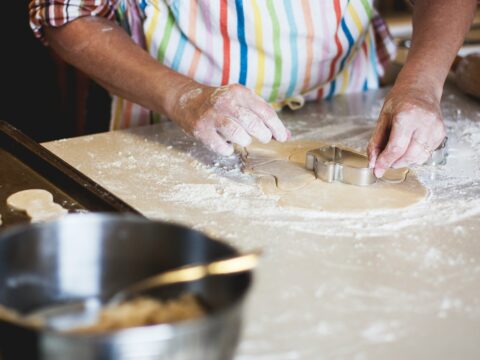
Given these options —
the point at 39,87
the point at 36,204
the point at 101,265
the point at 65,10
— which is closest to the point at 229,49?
→ the point at 65,10

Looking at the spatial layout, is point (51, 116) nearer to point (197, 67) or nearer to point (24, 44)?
point (24, 44)

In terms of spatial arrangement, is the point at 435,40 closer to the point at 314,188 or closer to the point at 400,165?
the point at 400,165

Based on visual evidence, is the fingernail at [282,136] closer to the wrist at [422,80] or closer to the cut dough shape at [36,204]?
the wrist at [422,80]

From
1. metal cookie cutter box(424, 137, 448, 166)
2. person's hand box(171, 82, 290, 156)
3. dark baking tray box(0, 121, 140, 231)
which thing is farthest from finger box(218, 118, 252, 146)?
metal cookie cutter box(424, 137, 448, 166)

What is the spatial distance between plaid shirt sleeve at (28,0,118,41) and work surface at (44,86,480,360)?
0.83 feet

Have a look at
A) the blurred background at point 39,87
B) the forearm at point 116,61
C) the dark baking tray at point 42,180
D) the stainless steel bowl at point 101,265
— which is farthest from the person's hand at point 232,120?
the blurred background at point 39,87

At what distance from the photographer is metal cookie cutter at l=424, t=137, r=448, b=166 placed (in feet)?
4.43

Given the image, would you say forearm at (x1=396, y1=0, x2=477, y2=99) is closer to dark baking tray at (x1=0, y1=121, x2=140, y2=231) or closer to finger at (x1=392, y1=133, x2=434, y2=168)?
finger at (x1=392, y1=133, x2=434, y2=168)

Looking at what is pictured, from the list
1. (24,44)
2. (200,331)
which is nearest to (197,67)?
(200,331)

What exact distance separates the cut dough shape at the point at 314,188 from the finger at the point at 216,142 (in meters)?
0.07

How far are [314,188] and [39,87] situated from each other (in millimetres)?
1984

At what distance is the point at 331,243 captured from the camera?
106 cm

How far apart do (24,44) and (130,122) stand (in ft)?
4.50

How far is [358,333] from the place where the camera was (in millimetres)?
836
